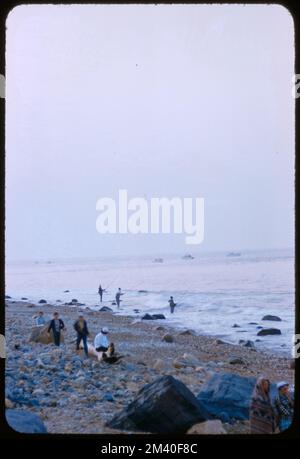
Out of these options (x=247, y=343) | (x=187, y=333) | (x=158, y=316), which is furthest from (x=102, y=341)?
(x=247, y=343)

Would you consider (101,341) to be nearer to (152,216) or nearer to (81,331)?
(81,331)

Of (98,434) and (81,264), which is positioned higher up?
(81,264)

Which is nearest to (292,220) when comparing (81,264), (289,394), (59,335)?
(289,394)

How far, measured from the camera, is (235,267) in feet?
7.11

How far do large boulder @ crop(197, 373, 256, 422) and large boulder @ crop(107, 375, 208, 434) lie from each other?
42mm

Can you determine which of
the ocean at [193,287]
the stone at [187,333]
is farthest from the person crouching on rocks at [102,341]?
the stone at [187,333]

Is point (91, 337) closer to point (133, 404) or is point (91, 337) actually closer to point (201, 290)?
point (133, 404)

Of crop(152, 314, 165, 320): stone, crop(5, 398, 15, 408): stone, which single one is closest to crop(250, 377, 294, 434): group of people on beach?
crop(152, 314, 165, 320): stone

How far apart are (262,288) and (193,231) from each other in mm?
387

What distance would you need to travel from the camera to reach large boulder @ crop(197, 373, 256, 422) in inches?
82.0

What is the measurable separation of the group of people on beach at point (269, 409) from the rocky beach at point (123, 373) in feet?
0.11

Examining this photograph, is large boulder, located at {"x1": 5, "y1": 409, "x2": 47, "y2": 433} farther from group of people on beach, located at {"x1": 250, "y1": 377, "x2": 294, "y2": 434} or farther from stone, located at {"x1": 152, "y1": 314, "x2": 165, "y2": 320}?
group of people on beach, located at {"x1": 250, "y1": 377, "x2": 294, "y2": 434}

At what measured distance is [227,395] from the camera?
2088 mm

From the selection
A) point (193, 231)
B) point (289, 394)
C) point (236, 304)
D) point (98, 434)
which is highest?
point (193, 231)
